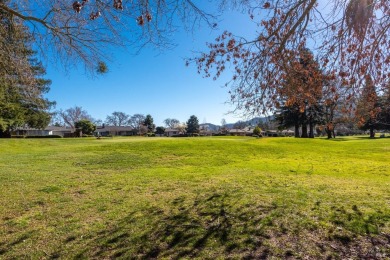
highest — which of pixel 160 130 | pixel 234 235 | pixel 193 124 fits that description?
pixel 193 124

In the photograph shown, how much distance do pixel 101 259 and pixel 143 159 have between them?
33.1ft

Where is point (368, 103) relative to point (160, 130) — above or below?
below

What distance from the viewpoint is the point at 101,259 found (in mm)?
3545

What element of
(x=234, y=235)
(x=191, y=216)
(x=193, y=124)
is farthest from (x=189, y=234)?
(x=193, y=124)

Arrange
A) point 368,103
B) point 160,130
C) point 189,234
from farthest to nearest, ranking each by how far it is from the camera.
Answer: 1. point 160,130
2. point 368,103
3. point 189,234

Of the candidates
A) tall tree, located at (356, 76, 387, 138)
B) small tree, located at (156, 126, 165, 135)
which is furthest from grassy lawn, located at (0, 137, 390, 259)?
small tree, located at (156, 126, 165, 135)

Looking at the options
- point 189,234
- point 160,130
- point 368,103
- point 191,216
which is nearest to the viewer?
point 189,234

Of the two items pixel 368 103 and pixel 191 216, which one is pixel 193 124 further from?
pixel 191 216

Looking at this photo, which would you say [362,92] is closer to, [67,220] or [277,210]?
[277,210]

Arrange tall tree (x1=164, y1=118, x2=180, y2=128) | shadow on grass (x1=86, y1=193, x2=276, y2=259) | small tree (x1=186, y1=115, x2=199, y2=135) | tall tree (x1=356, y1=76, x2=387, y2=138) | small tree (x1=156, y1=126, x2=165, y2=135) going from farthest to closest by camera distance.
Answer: tall tree (x1=164, y1=118, x2=180, y2=128)
small tree (x1=156, y1=126, x2=165, y2=135)
small tree (x1=186, y1=115, x2=199, y2=135)
tall tree (x1=356, y1=76, x2=387, y2=138)
shadow on grass (x1=86, y1=193, x2=276, y2=259)

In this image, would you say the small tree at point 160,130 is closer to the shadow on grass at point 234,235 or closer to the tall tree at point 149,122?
the tall tree at point 149,122

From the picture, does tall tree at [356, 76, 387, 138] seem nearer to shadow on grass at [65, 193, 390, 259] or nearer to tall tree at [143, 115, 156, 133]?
shadow on grass at [65, 193, 390, 259]

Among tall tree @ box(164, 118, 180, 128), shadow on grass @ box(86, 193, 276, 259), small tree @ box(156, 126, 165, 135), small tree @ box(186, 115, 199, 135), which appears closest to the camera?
shadow on grass @ box(86, 193, 276, 259)

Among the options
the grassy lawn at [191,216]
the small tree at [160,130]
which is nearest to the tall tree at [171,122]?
the small tree at [160,130]
